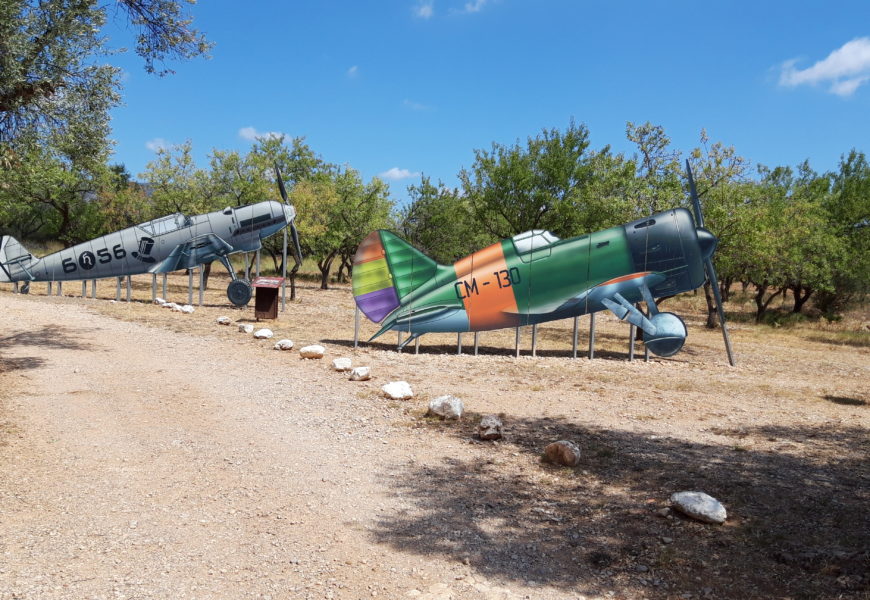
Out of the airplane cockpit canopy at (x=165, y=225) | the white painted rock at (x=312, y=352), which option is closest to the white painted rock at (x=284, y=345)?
the white painted rock at (x=312, y=352)

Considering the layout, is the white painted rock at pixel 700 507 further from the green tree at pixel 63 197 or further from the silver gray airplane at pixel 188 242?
the green tree at pixel 63 197

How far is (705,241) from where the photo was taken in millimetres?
14117

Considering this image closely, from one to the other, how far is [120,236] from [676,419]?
70.9 feet

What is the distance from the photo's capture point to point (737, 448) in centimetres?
763

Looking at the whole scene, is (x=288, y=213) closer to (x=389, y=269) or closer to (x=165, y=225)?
(x=165, y=225)

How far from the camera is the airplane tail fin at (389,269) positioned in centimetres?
1440

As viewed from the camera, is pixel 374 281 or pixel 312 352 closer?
pixel 312 352

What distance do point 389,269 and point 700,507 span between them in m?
10.2

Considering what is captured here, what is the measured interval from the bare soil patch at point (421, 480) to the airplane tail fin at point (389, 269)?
2.10 meters

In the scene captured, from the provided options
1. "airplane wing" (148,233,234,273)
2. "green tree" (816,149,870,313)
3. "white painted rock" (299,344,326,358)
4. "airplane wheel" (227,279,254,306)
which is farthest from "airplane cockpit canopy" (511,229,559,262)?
"green tree" (816,149,870,313)

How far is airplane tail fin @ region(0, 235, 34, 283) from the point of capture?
23.5m

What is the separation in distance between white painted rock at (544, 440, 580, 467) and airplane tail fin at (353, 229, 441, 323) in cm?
796

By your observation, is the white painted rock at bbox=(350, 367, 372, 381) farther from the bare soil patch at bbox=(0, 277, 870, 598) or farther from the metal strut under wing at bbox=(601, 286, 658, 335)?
the metal strut under wing at bbox=(601, 286, 658, 335)

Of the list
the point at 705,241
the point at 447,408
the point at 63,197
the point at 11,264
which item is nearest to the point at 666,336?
the point at 705,241
